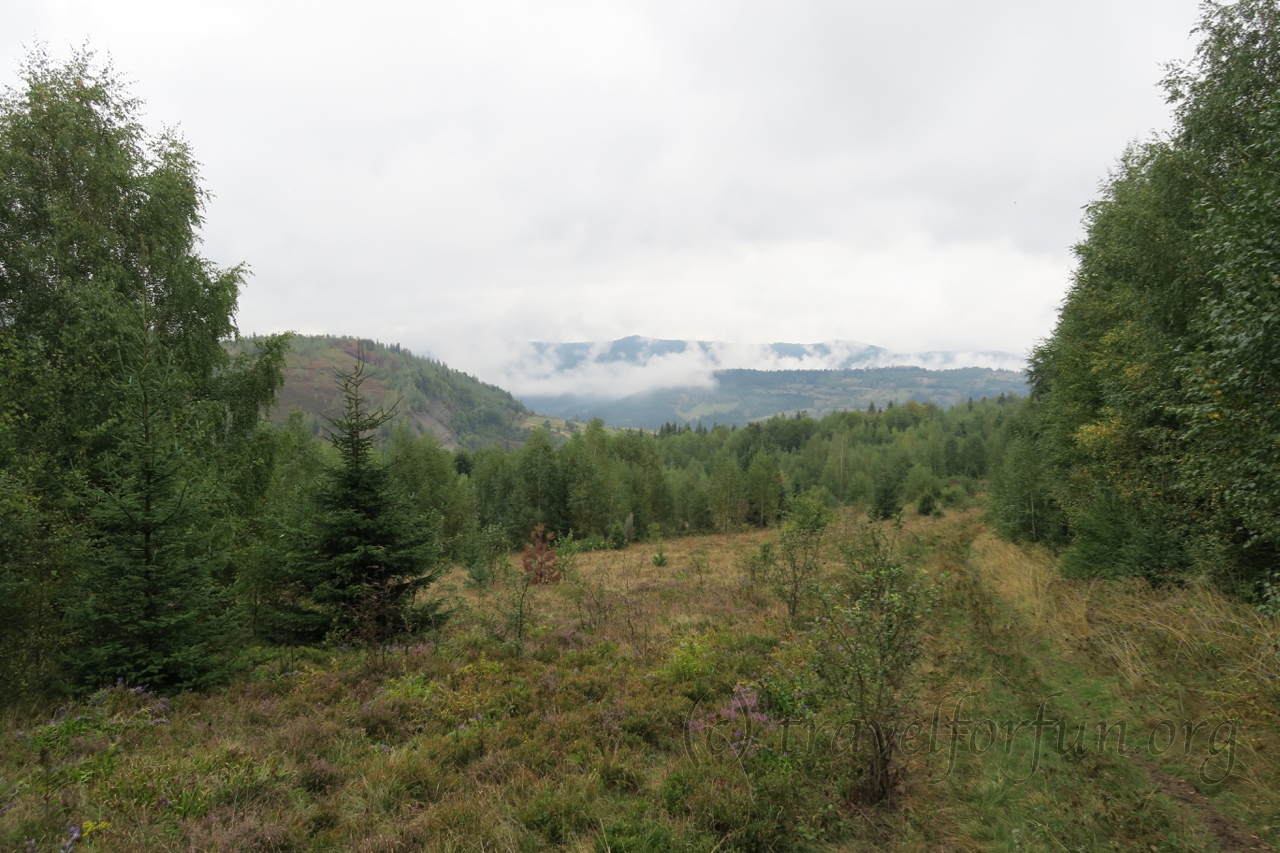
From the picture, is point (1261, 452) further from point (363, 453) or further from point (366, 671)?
point (363, 453)

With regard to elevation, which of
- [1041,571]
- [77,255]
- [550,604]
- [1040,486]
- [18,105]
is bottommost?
[550,604]

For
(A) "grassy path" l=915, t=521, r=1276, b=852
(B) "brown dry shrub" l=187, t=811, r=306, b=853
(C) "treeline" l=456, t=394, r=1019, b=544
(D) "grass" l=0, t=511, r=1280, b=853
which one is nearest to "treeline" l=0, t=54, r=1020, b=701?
(D) "grass" l=0, t=511, r=1280, b=853

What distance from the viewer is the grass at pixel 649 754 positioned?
4.83 m

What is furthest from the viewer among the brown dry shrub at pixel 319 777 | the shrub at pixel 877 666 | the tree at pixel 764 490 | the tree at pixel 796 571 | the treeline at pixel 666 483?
the tree at pixel 764 490

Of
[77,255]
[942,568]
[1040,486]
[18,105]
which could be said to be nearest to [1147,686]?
[942,568]

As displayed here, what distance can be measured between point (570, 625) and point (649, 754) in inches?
255

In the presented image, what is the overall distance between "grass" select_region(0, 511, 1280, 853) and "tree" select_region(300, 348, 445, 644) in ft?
3.79

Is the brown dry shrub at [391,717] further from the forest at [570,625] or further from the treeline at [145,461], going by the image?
the treeline at [145,461]

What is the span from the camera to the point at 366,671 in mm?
9070

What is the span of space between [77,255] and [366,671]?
1185 centimetres

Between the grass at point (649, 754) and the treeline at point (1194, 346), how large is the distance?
6.21 feet

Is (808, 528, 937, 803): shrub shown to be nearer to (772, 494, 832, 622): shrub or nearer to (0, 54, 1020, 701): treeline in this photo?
(772, 494, 832, 622): shrub

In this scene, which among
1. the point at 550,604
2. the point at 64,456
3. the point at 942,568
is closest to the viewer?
the point at 64,456

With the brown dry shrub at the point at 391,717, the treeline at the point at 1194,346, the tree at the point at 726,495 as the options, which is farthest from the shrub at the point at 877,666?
the tree at the point at 726,495
